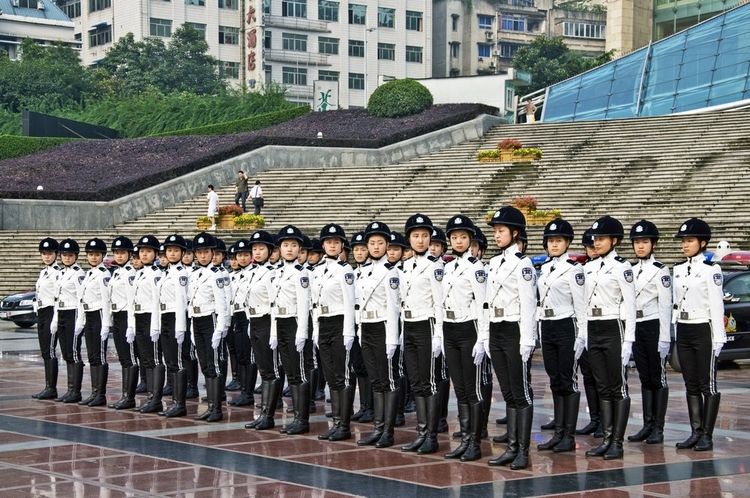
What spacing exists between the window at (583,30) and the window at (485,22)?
7670 millimetres

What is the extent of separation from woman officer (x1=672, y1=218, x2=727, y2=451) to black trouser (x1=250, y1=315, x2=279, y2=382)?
12.9 ft

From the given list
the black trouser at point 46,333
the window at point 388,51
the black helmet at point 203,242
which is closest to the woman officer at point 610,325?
the black helmet at point 203,242

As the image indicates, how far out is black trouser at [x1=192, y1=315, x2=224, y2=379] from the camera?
463 inches

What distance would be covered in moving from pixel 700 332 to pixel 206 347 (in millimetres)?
5088

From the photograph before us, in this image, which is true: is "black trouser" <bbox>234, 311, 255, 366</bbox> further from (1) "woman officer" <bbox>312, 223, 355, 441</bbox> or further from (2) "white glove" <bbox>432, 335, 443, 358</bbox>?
(2) "white glove" <bbox>432, 335, 443, 358</bbox>

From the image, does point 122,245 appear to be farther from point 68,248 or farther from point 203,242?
point 203,242

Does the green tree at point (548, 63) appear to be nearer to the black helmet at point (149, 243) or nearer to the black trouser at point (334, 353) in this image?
the black helmet at point (149, 243)

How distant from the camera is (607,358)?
978cm

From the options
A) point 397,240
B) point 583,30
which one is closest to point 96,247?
point 397,240

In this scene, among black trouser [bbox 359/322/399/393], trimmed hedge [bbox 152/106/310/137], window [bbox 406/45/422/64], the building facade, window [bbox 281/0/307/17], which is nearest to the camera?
black trouser [bbox 359/322/399/393]

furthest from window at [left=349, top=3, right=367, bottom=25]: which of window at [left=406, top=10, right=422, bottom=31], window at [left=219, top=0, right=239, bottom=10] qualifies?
window at [left=219, top=0, right=239, bottom=10]

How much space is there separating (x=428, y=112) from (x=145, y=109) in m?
15.7

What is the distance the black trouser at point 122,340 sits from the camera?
12703mm

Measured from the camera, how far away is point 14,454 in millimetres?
9570
